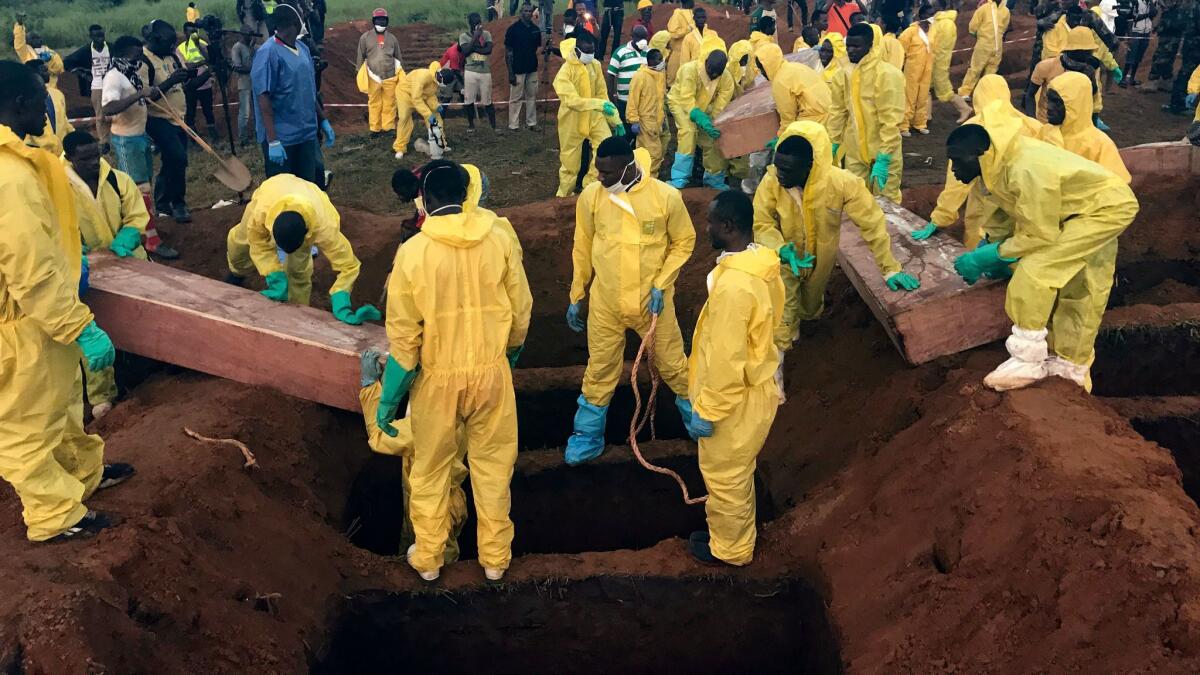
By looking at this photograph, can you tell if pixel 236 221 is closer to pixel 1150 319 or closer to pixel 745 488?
pixel 745 488

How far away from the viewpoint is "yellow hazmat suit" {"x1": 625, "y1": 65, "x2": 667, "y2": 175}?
10664 millimetres

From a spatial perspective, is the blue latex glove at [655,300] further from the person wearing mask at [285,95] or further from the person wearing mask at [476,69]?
the person wearing mask at [476,69]

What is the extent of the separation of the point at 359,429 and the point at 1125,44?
15.9m

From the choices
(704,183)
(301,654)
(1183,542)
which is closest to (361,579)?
(301,654)

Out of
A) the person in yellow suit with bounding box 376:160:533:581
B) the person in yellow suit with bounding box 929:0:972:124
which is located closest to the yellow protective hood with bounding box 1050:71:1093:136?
the person in yellow suit with bounding box 376:160:533:581

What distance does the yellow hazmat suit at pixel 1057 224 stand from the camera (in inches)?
194

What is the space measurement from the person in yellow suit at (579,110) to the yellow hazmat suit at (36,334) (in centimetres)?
659

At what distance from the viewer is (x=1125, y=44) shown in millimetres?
15883

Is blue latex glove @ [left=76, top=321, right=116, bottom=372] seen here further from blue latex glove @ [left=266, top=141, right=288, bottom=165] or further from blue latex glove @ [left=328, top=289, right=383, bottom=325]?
blue latex glove @ [left=266, top=141, right=288, bottom=165]

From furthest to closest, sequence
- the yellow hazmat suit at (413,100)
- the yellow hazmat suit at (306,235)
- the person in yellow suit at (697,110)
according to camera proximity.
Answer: the yellow hazmat suit at (413,100)
the person in yellow suit at (697,110)
the yellow hazmat suit at (306,235)

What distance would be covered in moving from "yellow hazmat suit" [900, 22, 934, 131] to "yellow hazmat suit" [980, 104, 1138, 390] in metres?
7.63

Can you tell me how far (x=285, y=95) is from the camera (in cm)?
801

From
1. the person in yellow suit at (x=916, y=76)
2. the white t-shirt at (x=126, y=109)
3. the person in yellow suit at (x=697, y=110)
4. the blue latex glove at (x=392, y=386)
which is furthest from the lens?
the person in yellow suit at (x=916, y=76)

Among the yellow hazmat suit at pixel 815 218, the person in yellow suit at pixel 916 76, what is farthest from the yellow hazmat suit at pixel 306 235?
the person in yellow suit at pixel 916 76
